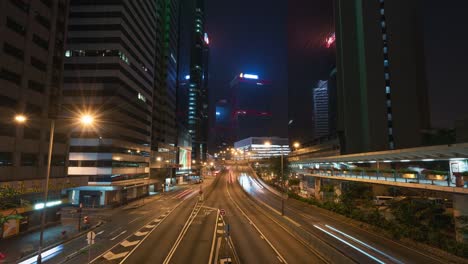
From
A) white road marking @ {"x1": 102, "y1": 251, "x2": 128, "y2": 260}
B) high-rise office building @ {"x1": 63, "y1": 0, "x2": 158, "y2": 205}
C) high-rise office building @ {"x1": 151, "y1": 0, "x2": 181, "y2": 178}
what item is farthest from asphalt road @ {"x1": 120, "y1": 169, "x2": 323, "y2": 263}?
high-rise office building @ {"x1": 151, "y1": 0, "x2": 181, "y2": 178}

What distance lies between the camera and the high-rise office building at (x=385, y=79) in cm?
7662

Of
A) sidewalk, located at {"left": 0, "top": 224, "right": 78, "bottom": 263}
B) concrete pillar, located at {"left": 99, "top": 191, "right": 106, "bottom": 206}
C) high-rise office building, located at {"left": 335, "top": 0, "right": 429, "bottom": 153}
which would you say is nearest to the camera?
sidewalk, located at {"left": 0, "top": 224, "right": 78, "bottom": 263}

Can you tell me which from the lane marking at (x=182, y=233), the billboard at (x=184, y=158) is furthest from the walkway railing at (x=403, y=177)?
the billboard at (x=184, y=158)

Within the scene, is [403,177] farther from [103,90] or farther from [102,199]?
[103,90]

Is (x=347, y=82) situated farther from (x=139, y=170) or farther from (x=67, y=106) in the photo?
(x=67, y=106)

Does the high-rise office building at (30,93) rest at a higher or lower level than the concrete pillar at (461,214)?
higher

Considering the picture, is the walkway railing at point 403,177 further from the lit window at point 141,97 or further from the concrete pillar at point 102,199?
the lit window at point 141,97

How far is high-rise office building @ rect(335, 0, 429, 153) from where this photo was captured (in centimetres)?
7662

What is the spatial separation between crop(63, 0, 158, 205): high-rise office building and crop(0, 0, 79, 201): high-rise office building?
18.1 metres

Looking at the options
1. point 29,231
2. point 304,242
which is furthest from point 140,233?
point 304,242

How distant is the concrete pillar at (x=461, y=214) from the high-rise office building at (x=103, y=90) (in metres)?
51.2

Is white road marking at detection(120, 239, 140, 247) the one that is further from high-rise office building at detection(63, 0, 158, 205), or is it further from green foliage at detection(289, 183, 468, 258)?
high-rise office building at detection(63, 0, 158, 205)

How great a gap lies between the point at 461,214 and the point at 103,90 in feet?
195

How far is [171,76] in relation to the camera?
103562mm
